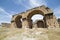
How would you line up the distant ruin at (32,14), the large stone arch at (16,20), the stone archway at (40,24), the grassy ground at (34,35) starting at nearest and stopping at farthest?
the grassy ground at (34,35)
the distant ruin at (32,14)
the large stone arch at (16,20)
the stone archway at (40,24)

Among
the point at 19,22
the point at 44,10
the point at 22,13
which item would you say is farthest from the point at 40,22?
the point at 44,10

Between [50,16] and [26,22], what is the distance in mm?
4903

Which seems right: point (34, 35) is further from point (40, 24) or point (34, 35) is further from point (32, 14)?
point (40, 24)

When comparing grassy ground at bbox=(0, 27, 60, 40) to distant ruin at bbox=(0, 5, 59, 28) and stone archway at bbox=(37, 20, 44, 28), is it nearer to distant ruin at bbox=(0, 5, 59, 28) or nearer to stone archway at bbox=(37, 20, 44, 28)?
distant ruin at bbox=(0, 5, 59, 28)

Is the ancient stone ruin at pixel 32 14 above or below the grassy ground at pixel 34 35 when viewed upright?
above

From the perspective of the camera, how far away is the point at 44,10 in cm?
1558

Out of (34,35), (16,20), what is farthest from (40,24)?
(34,35)

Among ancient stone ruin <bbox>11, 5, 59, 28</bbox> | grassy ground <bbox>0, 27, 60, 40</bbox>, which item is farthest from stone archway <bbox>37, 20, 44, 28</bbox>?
grassy ground <bbox>0, 27, 60, 40</bbox>

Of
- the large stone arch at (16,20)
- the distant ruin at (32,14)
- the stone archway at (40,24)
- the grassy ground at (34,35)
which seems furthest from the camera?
the stone archway at (40,24)

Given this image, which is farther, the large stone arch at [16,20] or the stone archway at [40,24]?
the stone archway at [40,24]

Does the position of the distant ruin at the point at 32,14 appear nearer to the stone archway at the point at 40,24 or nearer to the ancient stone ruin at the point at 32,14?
the ancient stone ruin at the point at 32,14

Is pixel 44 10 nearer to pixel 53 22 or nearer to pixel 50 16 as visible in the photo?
pixel 50 16

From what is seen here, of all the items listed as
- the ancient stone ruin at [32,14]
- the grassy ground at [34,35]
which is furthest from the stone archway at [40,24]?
the grassy ground at [34,35]

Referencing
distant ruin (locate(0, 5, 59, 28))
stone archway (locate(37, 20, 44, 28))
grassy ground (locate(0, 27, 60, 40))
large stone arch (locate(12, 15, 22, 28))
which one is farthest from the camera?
stone archway (locate(37, 20, 44, 28))
